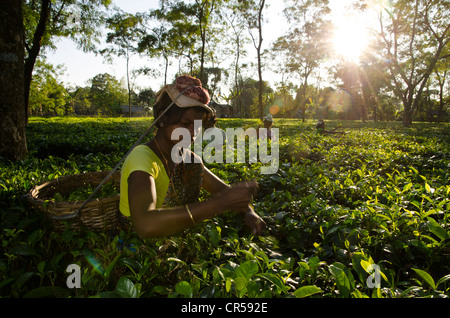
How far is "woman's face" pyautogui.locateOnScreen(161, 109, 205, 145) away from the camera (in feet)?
5.87

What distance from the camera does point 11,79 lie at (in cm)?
384

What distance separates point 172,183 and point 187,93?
0.73 m

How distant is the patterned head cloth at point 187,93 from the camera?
1.75 meters

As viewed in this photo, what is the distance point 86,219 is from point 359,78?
45972mm

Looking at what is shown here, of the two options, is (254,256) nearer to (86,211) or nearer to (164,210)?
(164,210)

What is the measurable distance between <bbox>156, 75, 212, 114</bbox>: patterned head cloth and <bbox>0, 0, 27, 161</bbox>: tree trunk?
3.43 m

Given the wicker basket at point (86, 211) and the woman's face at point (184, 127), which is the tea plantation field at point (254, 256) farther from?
the woman's face at point (184, 127)

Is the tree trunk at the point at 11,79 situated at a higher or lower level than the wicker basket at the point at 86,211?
higher

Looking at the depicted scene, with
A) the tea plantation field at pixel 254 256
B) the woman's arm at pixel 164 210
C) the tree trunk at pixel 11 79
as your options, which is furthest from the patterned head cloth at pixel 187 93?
the tree trunk at pixel 11 79

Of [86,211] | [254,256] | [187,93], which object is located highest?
[187,93]

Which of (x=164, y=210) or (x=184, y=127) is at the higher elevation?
(x=184, y=127)

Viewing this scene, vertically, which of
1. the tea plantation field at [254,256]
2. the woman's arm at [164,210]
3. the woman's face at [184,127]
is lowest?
the tea plantation field at [254,256]

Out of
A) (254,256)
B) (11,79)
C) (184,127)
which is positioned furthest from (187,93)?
(11,79)

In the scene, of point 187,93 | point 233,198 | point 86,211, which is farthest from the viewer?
point 86,211
